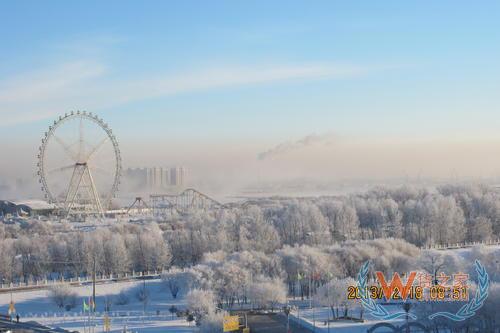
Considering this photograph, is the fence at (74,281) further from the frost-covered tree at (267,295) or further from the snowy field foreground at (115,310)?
the frost-covered tree at (267,295)

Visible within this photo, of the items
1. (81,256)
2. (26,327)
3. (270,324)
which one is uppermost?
(81,256)

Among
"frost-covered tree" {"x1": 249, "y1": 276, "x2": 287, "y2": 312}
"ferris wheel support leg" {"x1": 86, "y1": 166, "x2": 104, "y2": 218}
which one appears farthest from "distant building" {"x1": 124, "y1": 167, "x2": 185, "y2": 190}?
"frost-covered tree" {"x1": 249, "y1": 276, "x2": 287, "y2": 312}

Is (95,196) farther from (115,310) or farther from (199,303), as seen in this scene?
(199,303)

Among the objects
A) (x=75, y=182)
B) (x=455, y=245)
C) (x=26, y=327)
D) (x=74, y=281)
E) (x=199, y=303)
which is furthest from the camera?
(x=75, y=182)

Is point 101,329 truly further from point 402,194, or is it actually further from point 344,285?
point 402,194

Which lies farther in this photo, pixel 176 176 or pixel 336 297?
pixel 176 176

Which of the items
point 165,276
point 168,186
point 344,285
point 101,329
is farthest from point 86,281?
point 168,186

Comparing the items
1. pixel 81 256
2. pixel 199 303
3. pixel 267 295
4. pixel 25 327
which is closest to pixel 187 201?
pixel 81 256
